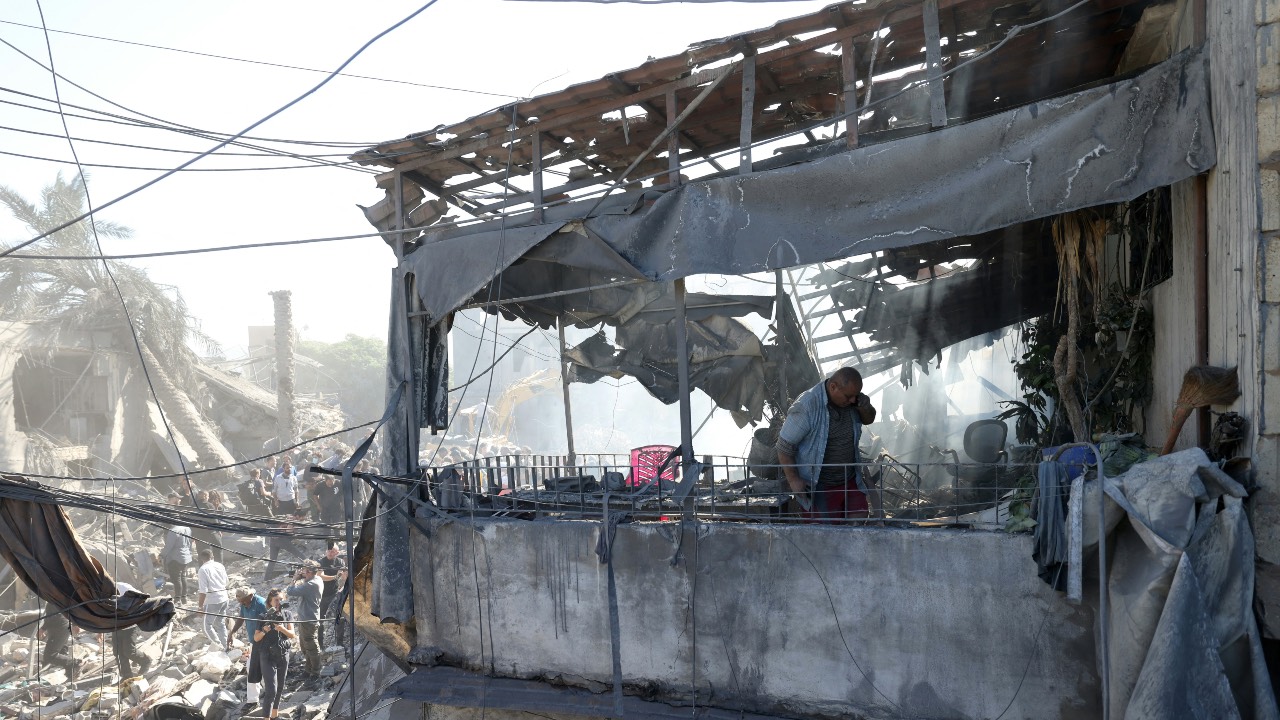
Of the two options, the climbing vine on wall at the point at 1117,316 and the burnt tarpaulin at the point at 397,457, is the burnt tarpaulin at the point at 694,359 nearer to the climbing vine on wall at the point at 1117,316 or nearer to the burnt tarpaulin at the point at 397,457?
the burnt tarpaulin at the point at 397,457

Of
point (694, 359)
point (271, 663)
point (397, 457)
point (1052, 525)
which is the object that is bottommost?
point (271, 663)

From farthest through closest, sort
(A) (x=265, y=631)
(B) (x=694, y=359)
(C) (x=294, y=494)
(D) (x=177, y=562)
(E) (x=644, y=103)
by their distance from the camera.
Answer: (C) (x=294, y=494) → (D) (x=177, y=562) → (A) (x=265, y=631) → (B) (x=694, y=359) → (E) (x=644, y=103)

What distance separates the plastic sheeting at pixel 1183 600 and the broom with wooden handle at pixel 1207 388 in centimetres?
51

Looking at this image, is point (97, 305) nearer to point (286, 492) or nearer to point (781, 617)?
point (286, 492)

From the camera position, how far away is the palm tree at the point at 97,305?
2505 cm

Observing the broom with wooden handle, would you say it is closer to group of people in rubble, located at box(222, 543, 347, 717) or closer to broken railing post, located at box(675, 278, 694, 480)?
broken railing post, located at box(675, 278, 694, 480)

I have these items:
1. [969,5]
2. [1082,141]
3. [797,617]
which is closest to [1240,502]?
[1082,141]

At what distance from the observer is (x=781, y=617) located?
21.2 feet

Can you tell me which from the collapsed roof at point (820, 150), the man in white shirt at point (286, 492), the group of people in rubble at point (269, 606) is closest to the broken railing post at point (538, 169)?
the collapsed roof at point (820, 150)

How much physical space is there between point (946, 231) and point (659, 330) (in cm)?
522

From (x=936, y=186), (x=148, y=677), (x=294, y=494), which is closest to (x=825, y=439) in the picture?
(x=936, y=186)

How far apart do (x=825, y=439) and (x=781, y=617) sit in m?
1.53

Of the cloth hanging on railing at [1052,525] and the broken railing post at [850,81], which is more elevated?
the broken railing post at [850,81]

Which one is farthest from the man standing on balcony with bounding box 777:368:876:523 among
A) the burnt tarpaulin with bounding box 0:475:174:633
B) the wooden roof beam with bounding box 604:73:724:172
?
the burnt tarpaulin with bounding box 0:475:174:633
